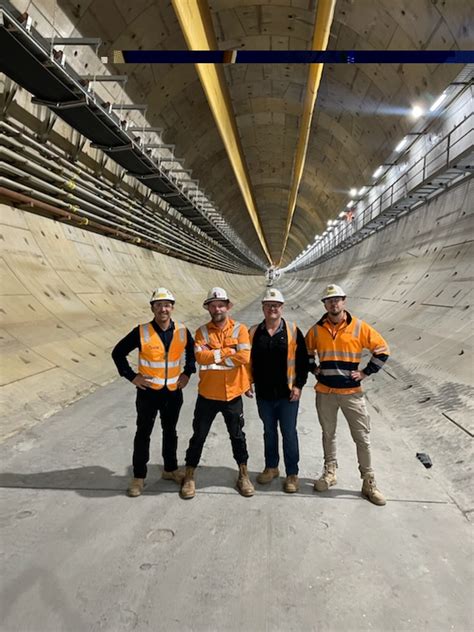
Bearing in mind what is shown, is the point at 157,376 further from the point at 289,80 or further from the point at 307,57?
the point at 289,80

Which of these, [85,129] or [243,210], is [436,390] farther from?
[243,210]

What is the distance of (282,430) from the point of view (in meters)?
3.55

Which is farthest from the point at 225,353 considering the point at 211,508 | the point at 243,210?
the point at 243,210

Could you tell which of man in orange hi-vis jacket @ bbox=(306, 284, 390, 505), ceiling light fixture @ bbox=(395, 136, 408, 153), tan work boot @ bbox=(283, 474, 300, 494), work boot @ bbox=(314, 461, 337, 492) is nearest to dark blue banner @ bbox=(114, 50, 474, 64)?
man in orange hi-vis jacket @ bbox=(306, 284, 390, 505)

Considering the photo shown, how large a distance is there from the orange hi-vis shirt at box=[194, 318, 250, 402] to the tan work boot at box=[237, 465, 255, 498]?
0.63m

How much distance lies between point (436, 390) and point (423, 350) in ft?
4.47

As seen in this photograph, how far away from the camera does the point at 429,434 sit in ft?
14.1

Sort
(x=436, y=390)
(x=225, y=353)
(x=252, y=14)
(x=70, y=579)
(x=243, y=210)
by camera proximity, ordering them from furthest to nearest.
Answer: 1. (x=243, y=210)
2. (x=252, y=14)
3. (x=436, y=390)
4. (x=225, y=353)
5. (x=70, y=579)

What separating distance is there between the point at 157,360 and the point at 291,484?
156cm

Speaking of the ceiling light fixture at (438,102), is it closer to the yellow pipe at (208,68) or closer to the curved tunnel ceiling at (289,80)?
the curved tunnel ceiling at (289,80)

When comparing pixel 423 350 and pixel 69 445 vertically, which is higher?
pixel 423 350

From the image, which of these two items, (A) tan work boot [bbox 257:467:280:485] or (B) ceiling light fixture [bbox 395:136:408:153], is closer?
(A) tan work boot [bbox 257:467:280:485]

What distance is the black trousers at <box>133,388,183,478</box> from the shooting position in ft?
11.0

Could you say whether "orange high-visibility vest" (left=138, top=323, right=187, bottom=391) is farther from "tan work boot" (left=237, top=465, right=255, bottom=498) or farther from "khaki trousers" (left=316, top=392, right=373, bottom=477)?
"khaki trousers" (left=316, top=392, right=373, bottom=477)
